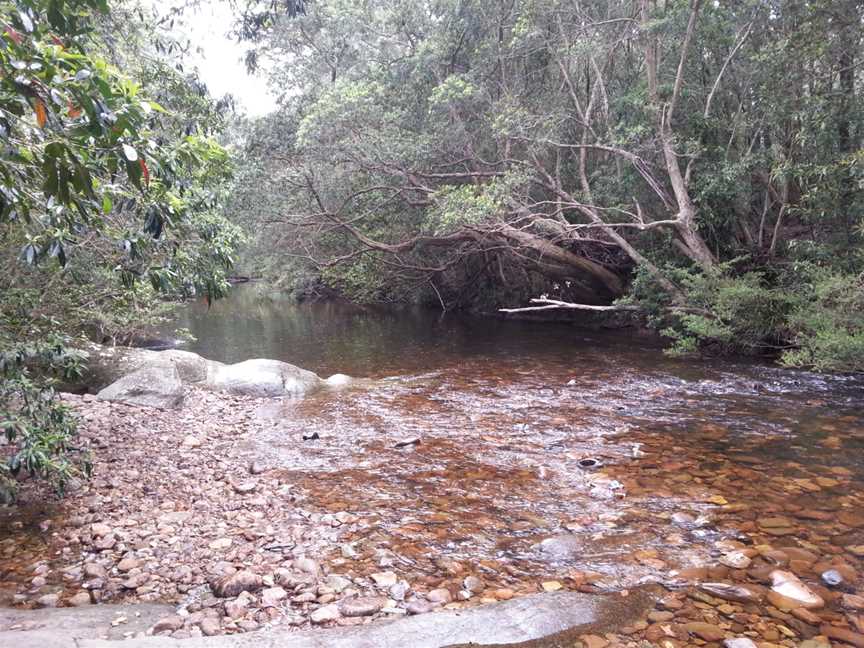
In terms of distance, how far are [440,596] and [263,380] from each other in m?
6.77

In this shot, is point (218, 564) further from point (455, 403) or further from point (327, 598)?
point (455, 403)

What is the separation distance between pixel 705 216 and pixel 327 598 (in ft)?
39.0

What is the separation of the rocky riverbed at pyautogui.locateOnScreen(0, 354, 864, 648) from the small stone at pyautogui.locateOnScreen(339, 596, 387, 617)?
0.01 meters

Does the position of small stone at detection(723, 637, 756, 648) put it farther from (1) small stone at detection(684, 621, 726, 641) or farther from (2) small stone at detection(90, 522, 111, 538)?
(2) small stone at detection(90, 522, 111, 538)

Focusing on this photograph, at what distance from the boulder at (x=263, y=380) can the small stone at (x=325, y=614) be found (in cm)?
627

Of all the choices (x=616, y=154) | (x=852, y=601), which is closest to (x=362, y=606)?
(x=852, y=601)

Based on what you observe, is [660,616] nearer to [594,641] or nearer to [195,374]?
[594,641]

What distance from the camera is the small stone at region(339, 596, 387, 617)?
3.35 metres

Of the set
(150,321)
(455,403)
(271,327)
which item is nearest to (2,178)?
(455,403)

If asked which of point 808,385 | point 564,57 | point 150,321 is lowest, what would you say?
point 808,385

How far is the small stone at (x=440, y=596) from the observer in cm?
349

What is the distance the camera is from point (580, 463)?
5.87 metres

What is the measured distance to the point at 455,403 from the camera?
28.5 ft

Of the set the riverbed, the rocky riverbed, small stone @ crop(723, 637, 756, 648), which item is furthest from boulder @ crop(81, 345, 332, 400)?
small stone @ crop(723, 637, 756, 648)
